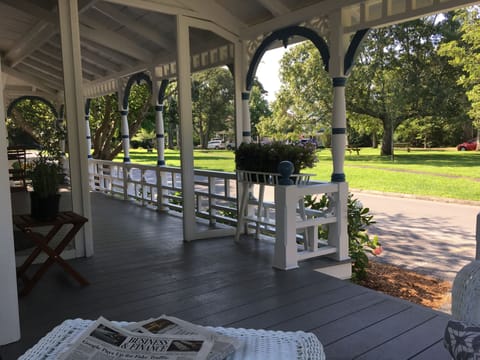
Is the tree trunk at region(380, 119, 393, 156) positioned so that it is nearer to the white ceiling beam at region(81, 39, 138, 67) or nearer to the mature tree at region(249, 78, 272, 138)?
the mature tree at region(249, 78, 272, 138)

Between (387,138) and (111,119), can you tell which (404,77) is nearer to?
(387,138)

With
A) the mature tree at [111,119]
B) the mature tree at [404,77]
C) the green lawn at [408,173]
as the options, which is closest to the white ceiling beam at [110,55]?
the green lawn at [408,173]

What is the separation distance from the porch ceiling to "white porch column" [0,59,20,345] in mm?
1676

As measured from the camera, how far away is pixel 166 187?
704cm

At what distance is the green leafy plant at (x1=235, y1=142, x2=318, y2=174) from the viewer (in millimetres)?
3995

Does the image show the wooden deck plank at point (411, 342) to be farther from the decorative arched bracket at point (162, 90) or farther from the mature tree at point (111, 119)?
the mature tree at point (111, 119)

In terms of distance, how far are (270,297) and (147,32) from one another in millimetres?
3690

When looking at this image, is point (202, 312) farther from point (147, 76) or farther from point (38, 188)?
point (147, 76)

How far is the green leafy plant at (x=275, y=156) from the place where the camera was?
400 centimetres

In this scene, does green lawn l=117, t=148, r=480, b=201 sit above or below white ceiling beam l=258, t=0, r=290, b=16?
below

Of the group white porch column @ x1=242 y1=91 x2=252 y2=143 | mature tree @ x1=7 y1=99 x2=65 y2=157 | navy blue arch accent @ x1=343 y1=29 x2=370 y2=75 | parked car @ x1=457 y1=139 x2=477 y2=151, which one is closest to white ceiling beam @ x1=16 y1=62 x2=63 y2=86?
mature tree @ x1=7 y1=99 x2=65 y2=157

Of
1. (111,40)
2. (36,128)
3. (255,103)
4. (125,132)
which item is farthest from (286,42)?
(125,132)

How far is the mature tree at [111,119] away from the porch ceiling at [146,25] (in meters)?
5.20

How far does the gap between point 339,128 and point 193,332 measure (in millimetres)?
2922
